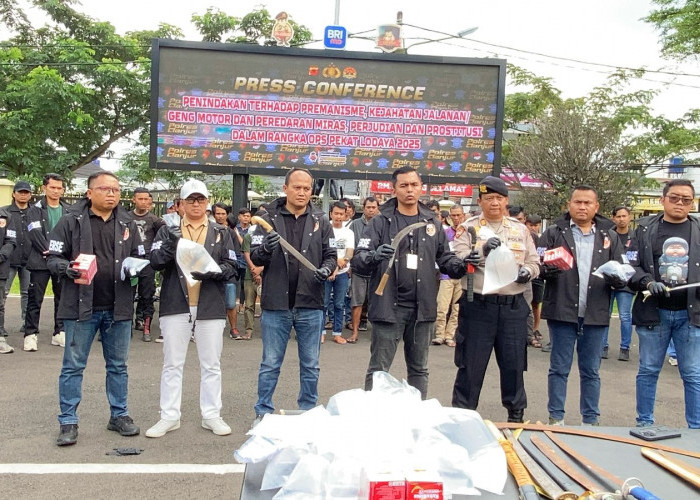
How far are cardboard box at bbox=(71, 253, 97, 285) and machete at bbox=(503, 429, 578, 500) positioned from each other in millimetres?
3285

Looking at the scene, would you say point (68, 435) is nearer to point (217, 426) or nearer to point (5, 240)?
point (217, 426)

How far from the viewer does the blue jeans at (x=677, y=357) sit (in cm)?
458

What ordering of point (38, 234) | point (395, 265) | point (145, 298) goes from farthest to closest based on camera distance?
point (145, 298) < point (38, 234) < point (395, 265)

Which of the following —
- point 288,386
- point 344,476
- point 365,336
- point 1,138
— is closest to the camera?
point 344,476

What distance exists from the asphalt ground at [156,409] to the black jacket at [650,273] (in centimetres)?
125

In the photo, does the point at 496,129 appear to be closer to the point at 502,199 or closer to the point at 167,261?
the point at 502,199

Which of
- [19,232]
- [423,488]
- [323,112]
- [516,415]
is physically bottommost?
[516,415]

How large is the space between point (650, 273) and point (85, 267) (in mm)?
4171

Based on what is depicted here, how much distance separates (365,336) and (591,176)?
9.73m

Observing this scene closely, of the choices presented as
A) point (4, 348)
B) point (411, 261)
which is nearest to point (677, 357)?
point (411, 261)

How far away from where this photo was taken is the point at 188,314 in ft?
15.9

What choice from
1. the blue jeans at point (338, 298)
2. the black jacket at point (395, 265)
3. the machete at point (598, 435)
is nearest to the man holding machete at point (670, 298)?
the black jacket at point (395, 265)

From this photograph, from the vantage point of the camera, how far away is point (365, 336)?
920cm

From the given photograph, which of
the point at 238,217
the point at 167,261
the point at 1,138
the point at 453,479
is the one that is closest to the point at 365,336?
the point at 238,217
